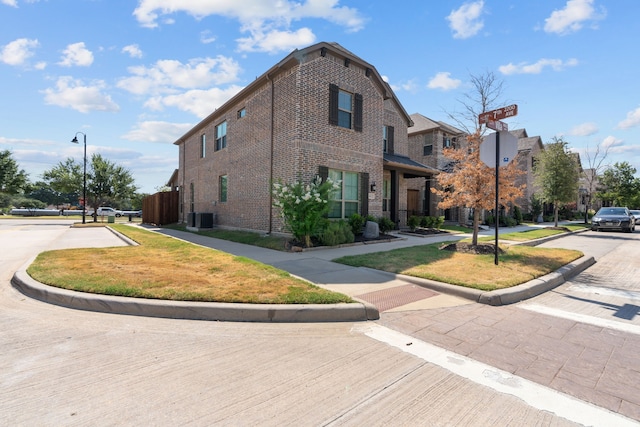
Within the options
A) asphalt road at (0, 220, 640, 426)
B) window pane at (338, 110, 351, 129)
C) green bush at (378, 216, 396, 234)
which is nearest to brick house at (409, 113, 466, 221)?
green bush at (378, 216, 396, 234)

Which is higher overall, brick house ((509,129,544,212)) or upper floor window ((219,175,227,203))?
brick house ((509,129,544,212))

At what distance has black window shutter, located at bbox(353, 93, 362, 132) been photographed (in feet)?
41.3

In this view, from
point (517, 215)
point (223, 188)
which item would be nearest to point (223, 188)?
point (223, 188)

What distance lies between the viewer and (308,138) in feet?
36.4

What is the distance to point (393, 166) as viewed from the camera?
14.2 meters

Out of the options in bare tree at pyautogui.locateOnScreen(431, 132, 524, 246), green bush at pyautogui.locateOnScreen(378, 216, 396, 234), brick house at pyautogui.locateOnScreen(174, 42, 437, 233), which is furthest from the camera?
green bush at pyautogui.locateOnScreen(378, 216, 396, 234)

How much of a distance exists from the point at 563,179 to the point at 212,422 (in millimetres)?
23420

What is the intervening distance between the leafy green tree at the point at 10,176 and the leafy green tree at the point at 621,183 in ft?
207

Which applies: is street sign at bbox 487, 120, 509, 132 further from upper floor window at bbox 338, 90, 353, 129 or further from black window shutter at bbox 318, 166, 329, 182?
upper floor window at bbox 338, 90, 353, 129

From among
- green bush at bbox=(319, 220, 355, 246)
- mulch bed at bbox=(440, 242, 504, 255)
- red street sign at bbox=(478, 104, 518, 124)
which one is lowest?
mulch bed at bbox=(440, 242, 504, 255)

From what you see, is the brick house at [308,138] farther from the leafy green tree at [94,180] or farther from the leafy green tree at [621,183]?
the leafy green tree at [621,183]

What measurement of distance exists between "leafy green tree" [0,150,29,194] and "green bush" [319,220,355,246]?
128 feet

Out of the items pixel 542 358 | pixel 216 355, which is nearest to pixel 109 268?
pixel 216 355

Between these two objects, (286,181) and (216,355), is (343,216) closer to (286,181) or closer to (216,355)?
(286,181)
